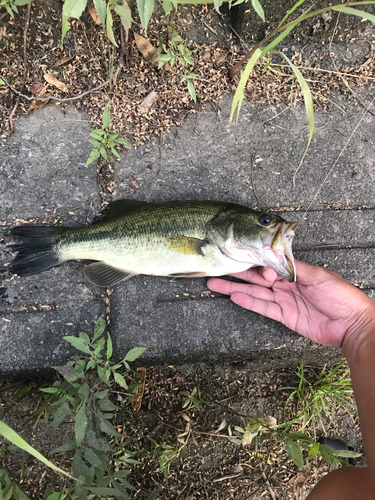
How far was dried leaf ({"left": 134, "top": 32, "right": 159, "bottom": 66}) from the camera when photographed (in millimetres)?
3250

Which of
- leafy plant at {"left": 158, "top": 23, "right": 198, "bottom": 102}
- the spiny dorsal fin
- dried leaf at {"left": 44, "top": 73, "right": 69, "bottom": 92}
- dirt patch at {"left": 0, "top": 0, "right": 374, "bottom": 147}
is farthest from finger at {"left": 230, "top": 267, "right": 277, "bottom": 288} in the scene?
dried leaf at {"left": 44, "top": 73, "right": 69, "bottom": 92}

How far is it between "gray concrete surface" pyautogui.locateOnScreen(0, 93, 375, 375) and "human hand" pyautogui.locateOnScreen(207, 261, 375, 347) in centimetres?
21

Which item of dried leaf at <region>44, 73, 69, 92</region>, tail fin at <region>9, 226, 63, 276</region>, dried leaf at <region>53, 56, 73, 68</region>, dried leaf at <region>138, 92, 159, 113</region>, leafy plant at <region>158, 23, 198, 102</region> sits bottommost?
tail fin at <region>9, 226, 63, 276</region>

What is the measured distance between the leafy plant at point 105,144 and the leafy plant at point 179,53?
2.64 ft

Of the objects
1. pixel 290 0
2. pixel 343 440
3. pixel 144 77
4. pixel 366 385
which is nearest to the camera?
pixel 366 385

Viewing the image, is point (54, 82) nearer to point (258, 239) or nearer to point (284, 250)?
point (258, 239)

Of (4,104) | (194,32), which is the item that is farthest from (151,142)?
(4,104)

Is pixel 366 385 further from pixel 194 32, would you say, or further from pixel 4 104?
pixel 4 104

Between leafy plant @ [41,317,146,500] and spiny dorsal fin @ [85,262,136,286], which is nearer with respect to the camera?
leafy plant @ [41,317,146,500]

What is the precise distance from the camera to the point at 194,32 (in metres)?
3.40

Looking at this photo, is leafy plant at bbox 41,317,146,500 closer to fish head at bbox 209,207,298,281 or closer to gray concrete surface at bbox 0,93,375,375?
gray concrete surface at bbox 0,93,375,375

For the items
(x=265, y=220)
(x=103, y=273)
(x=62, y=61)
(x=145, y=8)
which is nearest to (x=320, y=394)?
(x=265, y=220)

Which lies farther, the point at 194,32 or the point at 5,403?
the point at 194,32

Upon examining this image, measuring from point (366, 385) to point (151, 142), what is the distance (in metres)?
2.97
